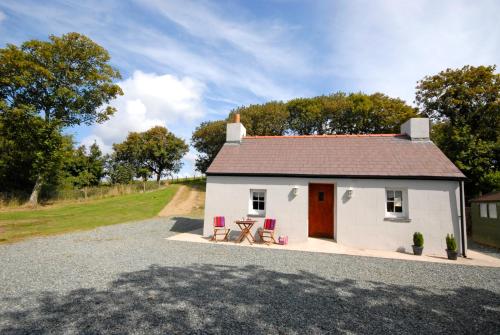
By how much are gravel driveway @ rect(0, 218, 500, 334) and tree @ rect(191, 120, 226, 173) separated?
116 ft

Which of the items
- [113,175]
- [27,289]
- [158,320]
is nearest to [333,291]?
[158,320]

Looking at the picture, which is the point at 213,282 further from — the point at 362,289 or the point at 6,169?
the point at 6,169

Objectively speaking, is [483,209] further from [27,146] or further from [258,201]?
[27,146]

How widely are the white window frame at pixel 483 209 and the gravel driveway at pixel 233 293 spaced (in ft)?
22.9

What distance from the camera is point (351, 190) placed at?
40.8 ft

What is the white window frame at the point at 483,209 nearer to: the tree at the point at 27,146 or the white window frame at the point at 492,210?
the white window frame at the point at 492,210

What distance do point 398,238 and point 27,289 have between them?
42.1ft

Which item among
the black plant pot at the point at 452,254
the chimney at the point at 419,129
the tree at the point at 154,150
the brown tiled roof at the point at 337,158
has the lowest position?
the black plant pot at the point at 452,254

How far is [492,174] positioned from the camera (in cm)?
1852

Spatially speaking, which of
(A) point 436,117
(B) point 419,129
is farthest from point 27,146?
(A) point 436,117

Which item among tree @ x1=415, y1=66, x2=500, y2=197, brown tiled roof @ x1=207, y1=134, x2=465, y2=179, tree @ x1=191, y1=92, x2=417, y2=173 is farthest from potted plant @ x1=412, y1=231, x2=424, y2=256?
tree @ x1=191, y1=92, x2=417, y2=173

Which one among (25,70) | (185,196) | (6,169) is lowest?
(185,196)

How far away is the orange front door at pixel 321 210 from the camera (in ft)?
45.0

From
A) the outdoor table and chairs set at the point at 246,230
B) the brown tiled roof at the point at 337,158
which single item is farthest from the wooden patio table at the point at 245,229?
the brown tiled roof at the point at 337,158
